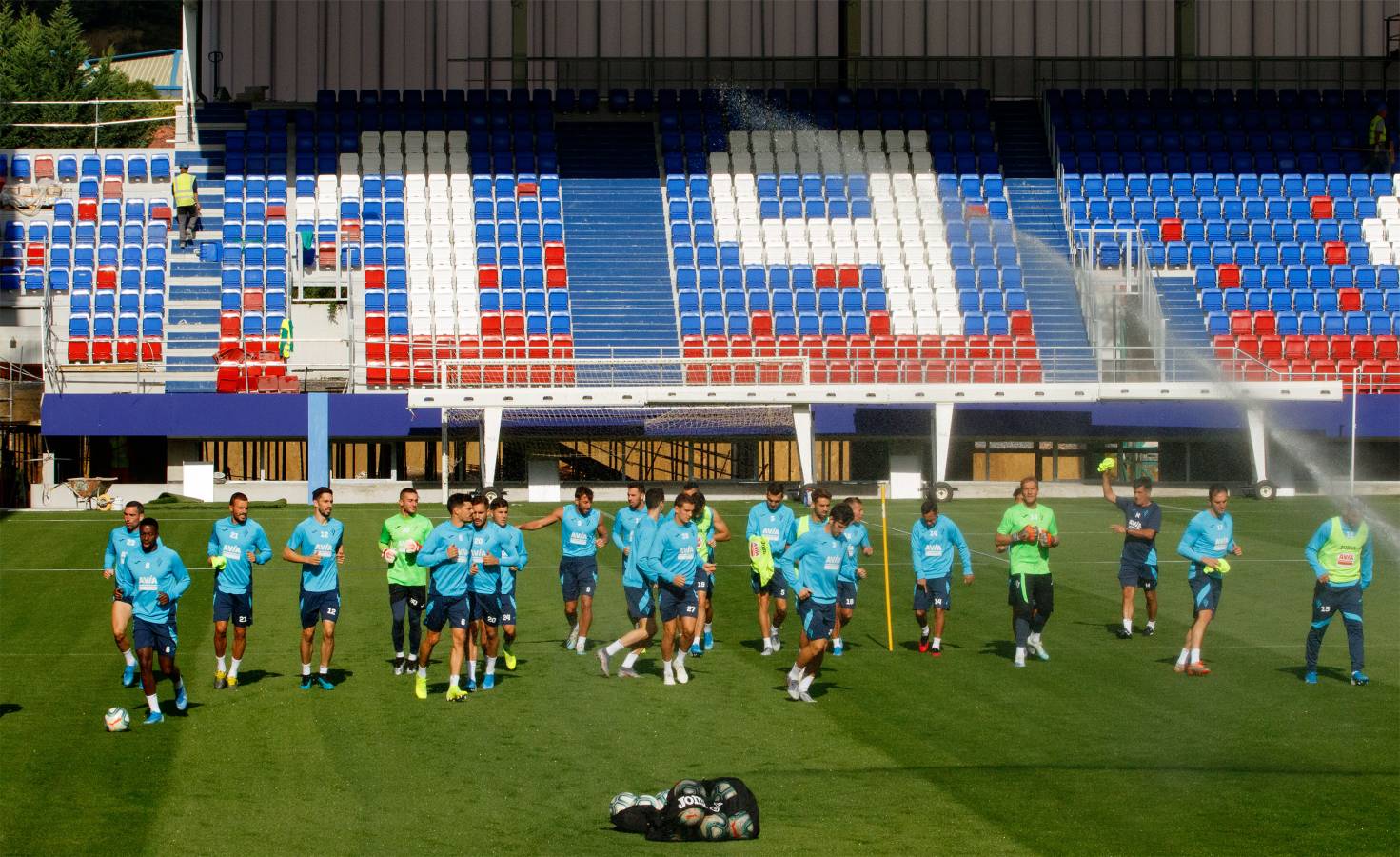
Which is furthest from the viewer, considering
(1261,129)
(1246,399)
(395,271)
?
(1261,129)

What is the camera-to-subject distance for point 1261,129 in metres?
56.6

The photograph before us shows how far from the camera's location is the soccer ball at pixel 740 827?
43.1 feet

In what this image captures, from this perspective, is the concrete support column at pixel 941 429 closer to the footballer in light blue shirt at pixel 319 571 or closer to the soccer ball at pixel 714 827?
the footballer in light blue shirt at pixel 319 571

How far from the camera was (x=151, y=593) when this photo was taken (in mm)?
17375

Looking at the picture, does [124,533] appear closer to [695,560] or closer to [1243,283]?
[695,560]

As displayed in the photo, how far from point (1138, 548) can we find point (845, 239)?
97.3 ft

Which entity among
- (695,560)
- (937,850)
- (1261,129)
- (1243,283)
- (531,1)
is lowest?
(937,850)

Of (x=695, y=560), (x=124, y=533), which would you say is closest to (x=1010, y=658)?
(x=695, y=560)

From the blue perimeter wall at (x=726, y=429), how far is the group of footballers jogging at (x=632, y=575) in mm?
22452

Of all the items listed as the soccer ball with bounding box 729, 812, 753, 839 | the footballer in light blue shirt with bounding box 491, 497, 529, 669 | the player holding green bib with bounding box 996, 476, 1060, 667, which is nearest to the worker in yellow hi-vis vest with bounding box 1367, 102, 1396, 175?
the player holding green bib with bounding box 996, 476, 1060, 667

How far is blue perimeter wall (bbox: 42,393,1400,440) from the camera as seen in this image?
43500 millimetres

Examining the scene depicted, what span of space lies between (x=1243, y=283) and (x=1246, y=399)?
750 centimetres

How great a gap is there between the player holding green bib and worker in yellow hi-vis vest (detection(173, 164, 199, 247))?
35.2 meters

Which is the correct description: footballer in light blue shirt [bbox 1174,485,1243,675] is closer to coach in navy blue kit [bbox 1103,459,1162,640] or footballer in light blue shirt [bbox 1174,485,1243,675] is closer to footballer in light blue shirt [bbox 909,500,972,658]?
coach in navy blue kit [bbox 1103,459,1162,640]
